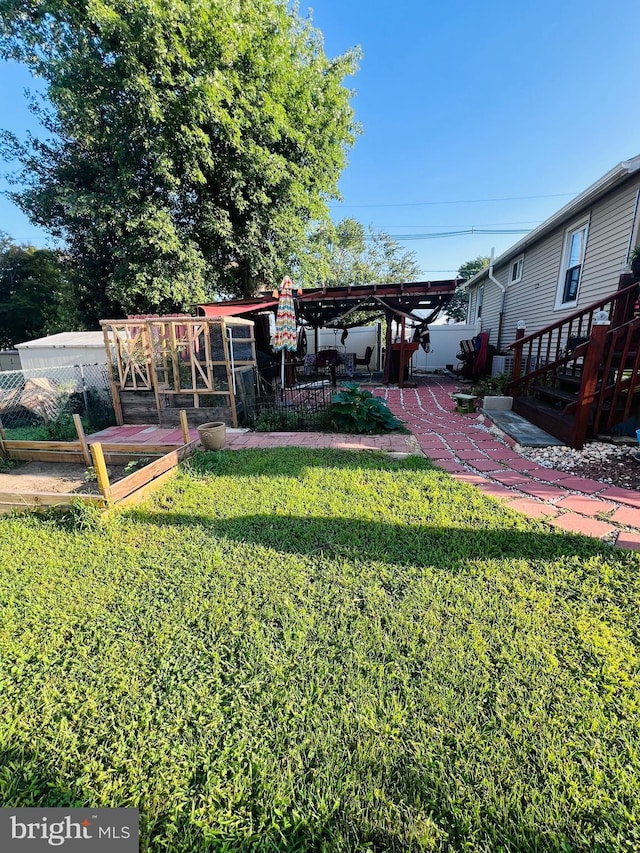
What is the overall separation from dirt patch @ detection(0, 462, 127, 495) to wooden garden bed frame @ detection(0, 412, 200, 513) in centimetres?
11

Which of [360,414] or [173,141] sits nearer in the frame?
[360,414]

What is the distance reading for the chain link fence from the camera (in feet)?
23.1

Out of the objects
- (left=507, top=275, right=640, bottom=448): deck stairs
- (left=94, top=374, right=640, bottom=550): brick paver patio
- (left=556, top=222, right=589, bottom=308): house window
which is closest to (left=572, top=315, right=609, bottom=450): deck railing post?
(left=507, top=275, right=640, bottom=448): deck stairs

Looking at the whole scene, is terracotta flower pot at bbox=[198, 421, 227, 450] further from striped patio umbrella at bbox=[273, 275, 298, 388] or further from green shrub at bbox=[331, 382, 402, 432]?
striped patio umbrella at bbox=[273, 275, 298, 388]

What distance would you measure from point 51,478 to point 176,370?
8.65 ft

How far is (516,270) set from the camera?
10.9m

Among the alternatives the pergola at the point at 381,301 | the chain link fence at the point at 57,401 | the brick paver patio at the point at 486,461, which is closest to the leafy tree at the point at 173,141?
the pergola at the point at 381,301

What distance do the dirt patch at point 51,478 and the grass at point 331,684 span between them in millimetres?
1372

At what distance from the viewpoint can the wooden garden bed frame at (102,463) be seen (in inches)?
133

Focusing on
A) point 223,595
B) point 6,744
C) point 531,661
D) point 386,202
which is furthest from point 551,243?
point 386,202

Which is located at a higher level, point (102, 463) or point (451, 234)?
point (451, 234)

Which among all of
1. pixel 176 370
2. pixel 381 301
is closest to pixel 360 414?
pixel 176 370

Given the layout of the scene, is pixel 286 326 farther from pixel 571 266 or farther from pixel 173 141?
pixel 571 266

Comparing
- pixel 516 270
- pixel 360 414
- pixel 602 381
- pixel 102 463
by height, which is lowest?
pixel 360 414
